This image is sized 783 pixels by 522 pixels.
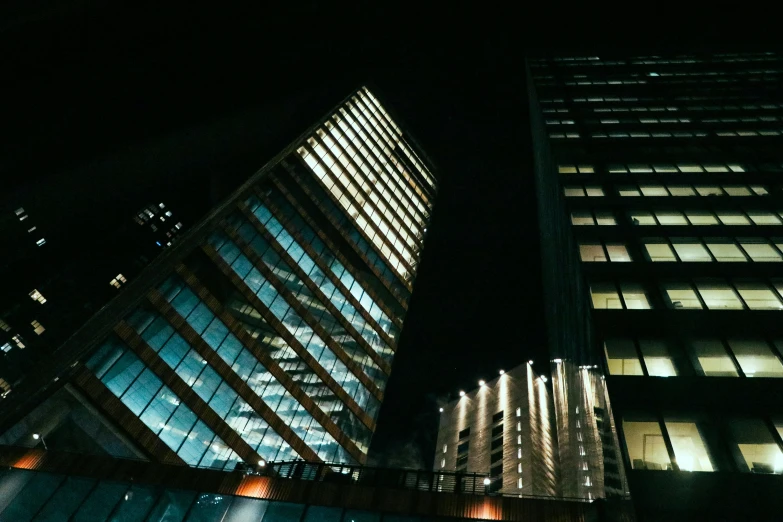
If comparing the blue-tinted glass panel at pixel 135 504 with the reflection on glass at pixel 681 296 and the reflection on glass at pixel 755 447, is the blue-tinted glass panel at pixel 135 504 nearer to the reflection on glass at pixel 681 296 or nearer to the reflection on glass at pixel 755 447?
the reflection on glass at pixel 755 447

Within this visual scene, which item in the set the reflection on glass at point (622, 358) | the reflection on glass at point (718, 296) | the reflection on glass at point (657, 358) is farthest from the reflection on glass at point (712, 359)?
the reflection on glass at point (718, 296)

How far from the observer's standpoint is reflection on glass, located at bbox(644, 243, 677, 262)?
28875 millimetres

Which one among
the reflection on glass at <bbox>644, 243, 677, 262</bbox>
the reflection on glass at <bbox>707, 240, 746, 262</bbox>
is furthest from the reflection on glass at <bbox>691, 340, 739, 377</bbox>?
the reflection on glass at <bbox>707, 240, 746, 262</bbox>

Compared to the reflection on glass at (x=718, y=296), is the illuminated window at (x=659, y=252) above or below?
above

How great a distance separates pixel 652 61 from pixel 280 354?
2766 inches

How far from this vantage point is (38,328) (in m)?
66.5

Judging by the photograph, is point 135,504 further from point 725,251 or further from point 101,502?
point 725,251

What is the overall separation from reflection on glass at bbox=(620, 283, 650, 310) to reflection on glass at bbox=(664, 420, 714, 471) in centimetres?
751

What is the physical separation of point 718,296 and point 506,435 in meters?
48.5

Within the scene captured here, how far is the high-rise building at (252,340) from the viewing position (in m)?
29.3

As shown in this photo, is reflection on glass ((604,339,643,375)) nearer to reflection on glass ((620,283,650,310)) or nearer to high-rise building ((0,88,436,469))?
reflection on glass ((620,283,650,310))

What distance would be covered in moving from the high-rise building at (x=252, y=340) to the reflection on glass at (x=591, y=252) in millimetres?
26184

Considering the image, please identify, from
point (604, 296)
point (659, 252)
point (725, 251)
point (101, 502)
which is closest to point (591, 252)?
point (659, 252)

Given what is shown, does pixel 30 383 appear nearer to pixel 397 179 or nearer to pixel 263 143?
pixel 397 179
